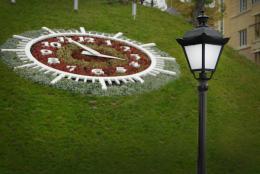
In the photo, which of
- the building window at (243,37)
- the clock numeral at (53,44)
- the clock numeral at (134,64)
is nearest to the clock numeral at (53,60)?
the clock numeral at (53,44)

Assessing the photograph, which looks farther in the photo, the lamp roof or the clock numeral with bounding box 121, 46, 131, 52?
the clock numeral with bounding box 121, 46, 131, 52

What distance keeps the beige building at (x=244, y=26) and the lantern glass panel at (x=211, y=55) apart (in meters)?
30.2

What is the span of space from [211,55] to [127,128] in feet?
23.4

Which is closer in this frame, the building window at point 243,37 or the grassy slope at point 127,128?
the grassy slope at point 127,128

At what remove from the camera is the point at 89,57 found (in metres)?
15.9

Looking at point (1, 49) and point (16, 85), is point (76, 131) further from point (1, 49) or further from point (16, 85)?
point (1, 49)

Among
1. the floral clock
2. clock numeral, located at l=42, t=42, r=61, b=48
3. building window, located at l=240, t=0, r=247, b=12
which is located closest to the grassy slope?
the floral clock

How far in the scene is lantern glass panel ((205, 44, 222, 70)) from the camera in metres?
5.56

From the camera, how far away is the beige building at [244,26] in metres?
35.2

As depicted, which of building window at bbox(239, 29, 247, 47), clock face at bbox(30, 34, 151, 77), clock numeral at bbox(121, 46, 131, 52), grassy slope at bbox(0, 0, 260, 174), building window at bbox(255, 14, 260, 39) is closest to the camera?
grassy slope at bbox(0, 0, 260, 174)

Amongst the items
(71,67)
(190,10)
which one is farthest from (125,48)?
(190,10)

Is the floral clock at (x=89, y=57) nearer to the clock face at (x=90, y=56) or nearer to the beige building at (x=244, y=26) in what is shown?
the clock face at (x=90, y=56)

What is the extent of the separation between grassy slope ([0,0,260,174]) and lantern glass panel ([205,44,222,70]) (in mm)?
5184

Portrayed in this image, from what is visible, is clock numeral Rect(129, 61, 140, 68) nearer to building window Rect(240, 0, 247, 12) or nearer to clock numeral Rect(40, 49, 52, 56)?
clock numeral Rect(40, 49, 52, 56)
